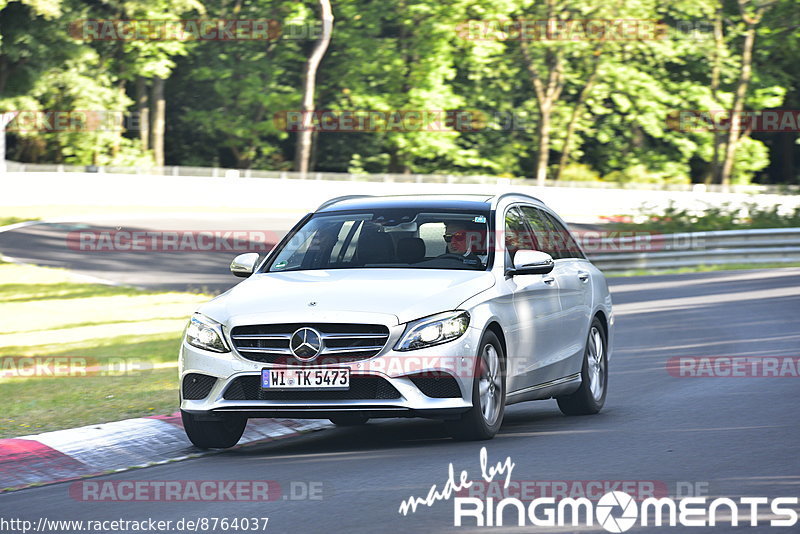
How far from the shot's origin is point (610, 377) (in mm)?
13680

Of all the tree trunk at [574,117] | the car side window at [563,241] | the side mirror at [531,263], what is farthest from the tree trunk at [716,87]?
the side mirror at [531,263]

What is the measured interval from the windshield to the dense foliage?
143 feet

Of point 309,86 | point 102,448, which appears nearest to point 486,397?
point 102,448

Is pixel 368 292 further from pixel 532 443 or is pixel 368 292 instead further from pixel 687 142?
pixel 687 142

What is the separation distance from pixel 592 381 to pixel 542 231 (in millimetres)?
1308

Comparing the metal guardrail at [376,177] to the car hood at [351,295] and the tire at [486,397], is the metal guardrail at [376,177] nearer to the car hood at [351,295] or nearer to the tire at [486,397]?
the car hood at [351,295]

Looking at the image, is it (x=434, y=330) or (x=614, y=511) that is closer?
(x=614, y=511)

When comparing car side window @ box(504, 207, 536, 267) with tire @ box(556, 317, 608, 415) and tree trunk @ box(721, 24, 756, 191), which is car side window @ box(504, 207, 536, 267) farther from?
A: tree trunk @ box(721, 24, 756, 191)

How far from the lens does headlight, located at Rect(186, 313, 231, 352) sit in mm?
8766

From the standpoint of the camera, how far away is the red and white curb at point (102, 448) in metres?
8.59

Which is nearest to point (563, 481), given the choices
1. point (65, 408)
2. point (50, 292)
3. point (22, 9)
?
point (65, 408)

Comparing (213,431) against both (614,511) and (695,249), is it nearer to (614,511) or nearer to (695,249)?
(614,511)

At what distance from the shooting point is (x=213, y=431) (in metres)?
9.20

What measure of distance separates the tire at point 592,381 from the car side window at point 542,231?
786 mm
